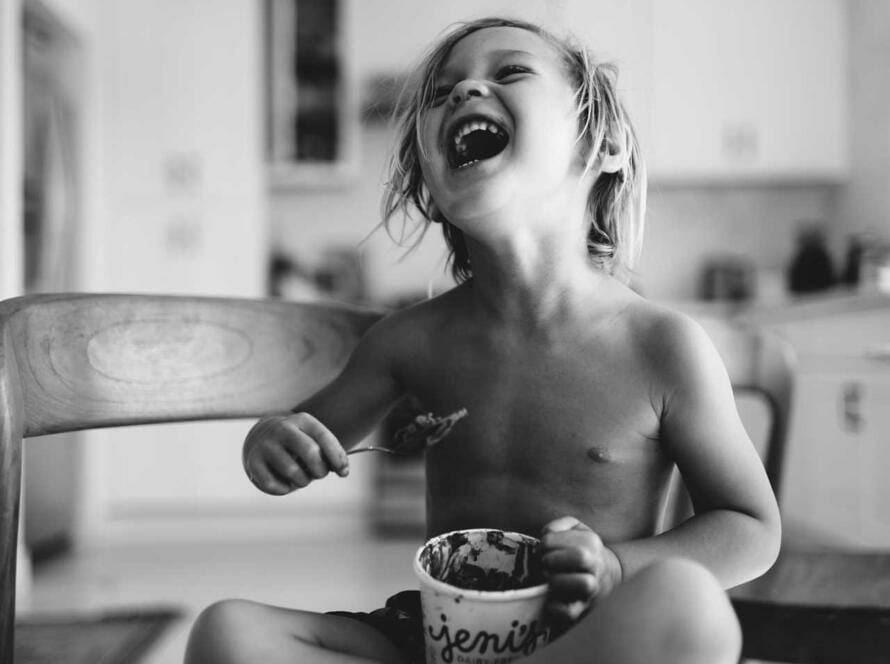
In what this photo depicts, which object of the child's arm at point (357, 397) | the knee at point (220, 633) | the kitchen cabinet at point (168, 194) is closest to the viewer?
the knee at point (220, 633)

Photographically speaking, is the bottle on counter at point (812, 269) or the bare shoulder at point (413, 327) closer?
the bare shoulder at point (413, 327)

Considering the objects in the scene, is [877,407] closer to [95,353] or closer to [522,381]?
[522,381]

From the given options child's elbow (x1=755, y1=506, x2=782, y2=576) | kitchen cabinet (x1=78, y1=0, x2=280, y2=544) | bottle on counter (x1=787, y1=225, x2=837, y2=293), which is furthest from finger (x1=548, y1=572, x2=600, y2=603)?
bottle on counter (x1=787, y1=225, x2=837, y2=293)

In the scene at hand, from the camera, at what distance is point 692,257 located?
3789 millimetres

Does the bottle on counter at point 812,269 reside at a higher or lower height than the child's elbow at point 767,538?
higher

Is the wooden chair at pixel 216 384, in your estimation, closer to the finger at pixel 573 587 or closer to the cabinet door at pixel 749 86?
the finger at pixel 573 587

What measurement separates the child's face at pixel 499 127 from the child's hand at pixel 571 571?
0.99ft

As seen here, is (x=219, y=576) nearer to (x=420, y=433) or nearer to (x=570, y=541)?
(x=420, y=433)

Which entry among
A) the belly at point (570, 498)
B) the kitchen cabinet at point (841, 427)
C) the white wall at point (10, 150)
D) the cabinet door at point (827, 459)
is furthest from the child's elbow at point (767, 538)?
the white wall at point (10, 150)

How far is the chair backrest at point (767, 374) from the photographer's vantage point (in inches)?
35.5

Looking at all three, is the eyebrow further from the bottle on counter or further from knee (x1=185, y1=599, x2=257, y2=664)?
the bottle on counter

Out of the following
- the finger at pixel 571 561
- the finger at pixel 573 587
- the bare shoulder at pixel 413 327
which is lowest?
the finger at pixel 573 587

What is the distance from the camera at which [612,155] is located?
82 centimetres

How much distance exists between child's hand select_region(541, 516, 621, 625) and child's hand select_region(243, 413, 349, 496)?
0.57 feet
